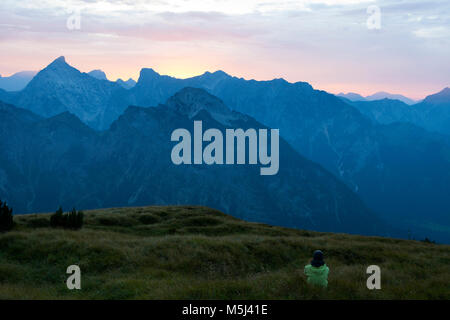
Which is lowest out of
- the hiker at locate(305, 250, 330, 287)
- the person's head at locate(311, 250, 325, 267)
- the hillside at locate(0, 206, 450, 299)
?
the hillside at locate(0, 206, 450, 299)

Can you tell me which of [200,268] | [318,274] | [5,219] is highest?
[5,219]

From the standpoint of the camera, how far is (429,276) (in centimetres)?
1978

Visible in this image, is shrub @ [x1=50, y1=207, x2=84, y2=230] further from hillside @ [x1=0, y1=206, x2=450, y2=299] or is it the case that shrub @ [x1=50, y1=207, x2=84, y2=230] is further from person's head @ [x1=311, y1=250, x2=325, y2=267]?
person's head @ [x1=311, y1=250, x2=325, y2=267]

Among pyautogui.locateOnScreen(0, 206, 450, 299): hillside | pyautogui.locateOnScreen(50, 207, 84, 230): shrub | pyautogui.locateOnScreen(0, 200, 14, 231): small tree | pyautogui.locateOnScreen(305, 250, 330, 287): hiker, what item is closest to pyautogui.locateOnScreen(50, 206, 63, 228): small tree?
pyautogui.locateOnScreen(50, 207, 84, 230): shrub

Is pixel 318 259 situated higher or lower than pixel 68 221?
higher

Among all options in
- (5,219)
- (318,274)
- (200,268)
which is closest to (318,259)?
(318,274)

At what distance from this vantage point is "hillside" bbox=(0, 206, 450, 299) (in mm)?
14844

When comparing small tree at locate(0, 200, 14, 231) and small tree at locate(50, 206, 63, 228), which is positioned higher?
small tree at locate(0, 200, 14, 231)

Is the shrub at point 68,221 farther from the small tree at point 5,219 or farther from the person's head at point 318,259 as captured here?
the person's head at point 318,259

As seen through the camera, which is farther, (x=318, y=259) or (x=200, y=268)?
(x=200, y=268)

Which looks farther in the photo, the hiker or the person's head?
the hiker

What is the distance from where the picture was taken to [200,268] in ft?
69.6

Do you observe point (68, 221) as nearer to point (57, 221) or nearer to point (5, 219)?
point (57, 221)
